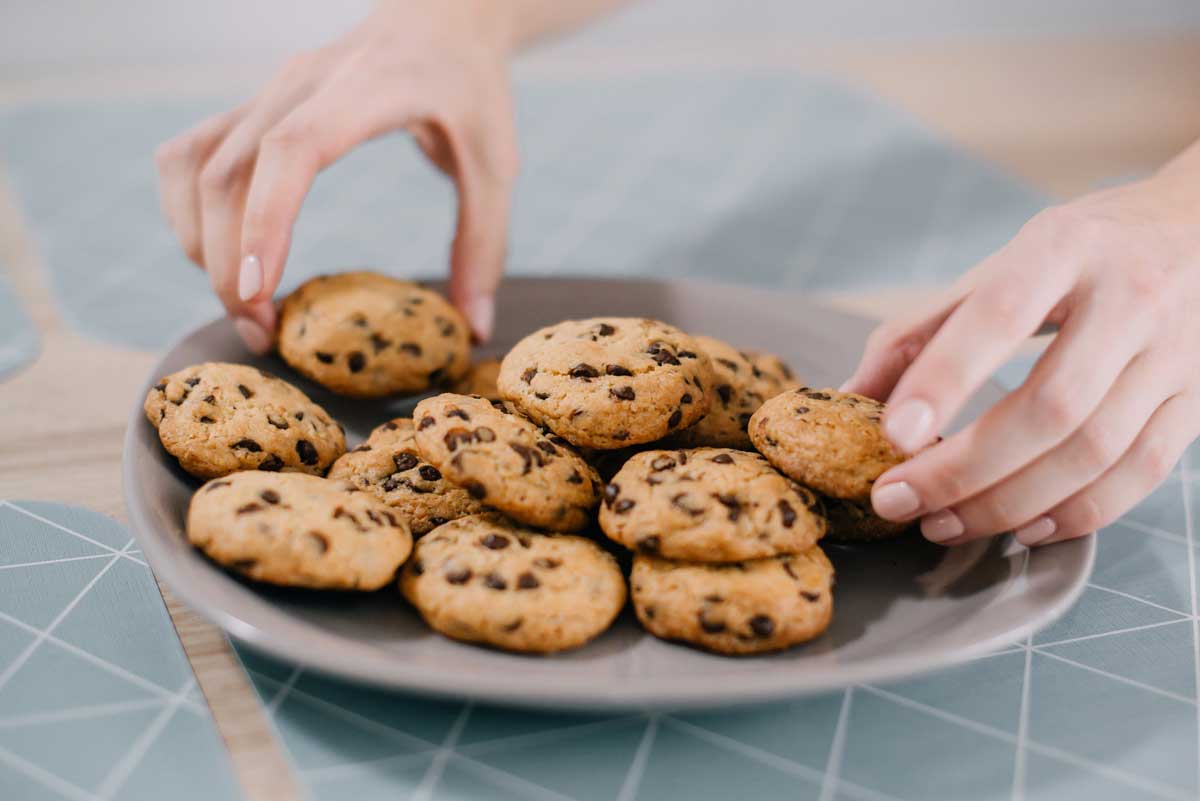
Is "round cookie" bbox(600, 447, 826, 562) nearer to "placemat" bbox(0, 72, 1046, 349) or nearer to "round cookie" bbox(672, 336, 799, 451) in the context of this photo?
"round cookie" bbox(672, 336, 799, 451)

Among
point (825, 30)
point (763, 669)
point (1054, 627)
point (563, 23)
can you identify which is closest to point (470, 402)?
point (763, 669)

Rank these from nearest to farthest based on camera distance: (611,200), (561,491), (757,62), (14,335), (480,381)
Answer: (561,491) → (480,381) → (14,335) → (611,200) → (757,62)

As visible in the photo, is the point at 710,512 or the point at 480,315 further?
the point at 480,315

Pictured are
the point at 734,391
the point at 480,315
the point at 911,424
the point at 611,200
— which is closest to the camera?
the point at 911,424

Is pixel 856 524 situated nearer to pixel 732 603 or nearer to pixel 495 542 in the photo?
pixel 732 603

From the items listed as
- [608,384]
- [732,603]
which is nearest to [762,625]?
[732,603]

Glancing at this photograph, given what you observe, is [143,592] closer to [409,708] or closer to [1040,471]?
[409,708]

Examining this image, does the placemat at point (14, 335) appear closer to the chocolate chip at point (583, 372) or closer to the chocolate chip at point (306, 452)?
the chocolate chip at point (306, 452)

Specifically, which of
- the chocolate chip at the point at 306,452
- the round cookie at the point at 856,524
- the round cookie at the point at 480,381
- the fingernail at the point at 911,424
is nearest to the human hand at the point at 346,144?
the round cookie at the point at 480,381
